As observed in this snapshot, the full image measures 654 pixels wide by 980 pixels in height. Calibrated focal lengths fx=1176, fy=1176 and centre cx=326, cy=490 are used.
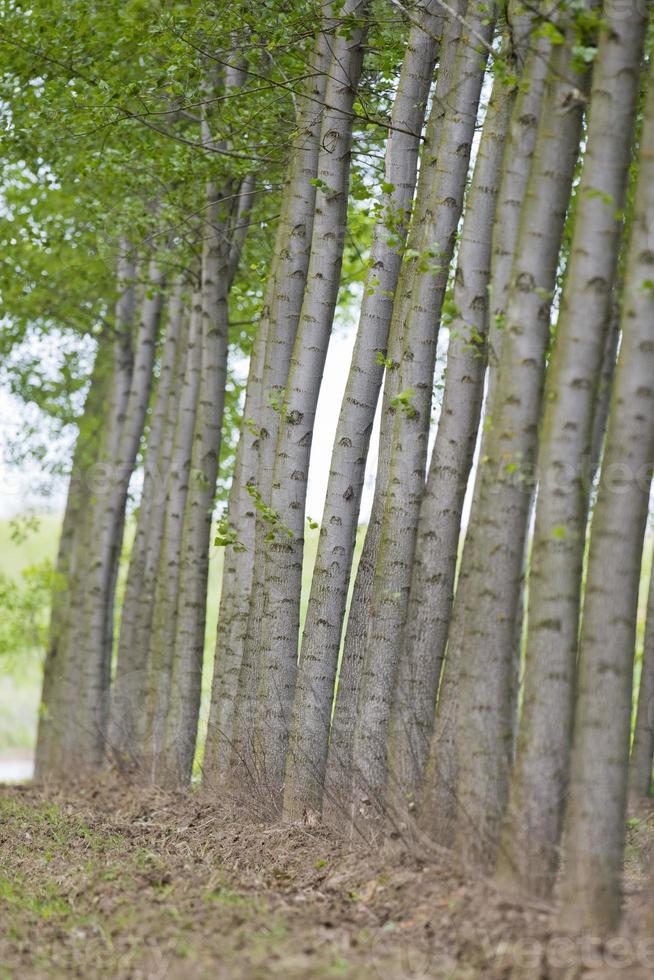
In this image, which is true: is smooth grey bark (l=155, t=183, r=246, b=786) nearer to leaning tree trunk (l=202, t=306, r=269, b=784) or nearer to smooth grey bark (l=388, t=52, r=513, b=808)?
leaning tree trunk (l=202, t=306, r=269, b=784)

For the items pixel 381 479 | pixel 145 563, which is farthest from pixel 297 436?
pixel 145 563

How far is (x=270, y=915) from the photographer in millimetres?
6332

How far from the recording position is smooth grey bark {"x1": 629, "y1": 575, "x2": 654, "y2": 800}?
1222 cm

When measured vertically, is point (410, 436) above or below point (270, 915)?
above

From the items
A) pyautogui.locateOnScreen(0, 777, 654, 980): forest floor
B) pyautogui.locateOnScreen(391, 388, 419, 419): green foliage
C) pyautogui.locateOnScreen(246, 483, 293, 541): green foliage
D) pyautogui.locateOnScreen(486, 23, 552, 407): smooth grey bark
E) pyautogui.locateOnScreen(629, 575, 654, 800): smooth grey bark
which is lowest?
pyautogui.locateOnScreen(0, 777, 654, 980): forest floor

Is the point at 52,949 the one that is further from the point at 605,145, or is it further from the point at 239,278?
the point at 239,278

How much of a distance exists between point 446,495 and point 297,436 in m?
2.38

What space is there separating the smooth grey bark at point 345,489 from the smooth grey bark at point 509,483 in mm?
2644

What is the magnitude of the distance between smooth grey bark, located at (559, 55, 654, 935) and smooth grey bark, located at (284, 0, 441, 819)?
3.51 meters

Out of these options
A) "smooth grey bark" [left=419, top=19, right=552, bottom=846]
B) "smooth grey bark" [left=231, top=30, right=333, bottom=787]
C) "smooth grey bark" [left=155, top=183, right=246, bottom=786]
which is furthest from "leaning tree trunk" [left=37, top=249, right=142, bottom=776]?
"smooth grey bark" [left=419, top=19, right=552, bottom=846]

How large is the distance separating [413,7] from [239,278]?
6.01m

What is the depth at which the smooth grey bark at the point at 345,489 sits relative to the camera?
906 cm

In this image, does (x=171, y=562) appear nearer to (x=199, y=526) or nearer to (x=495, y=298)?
(x=199, y=526)

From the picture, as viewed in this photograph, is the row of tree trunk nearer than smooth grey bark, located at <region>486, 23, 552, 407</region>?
Yes
